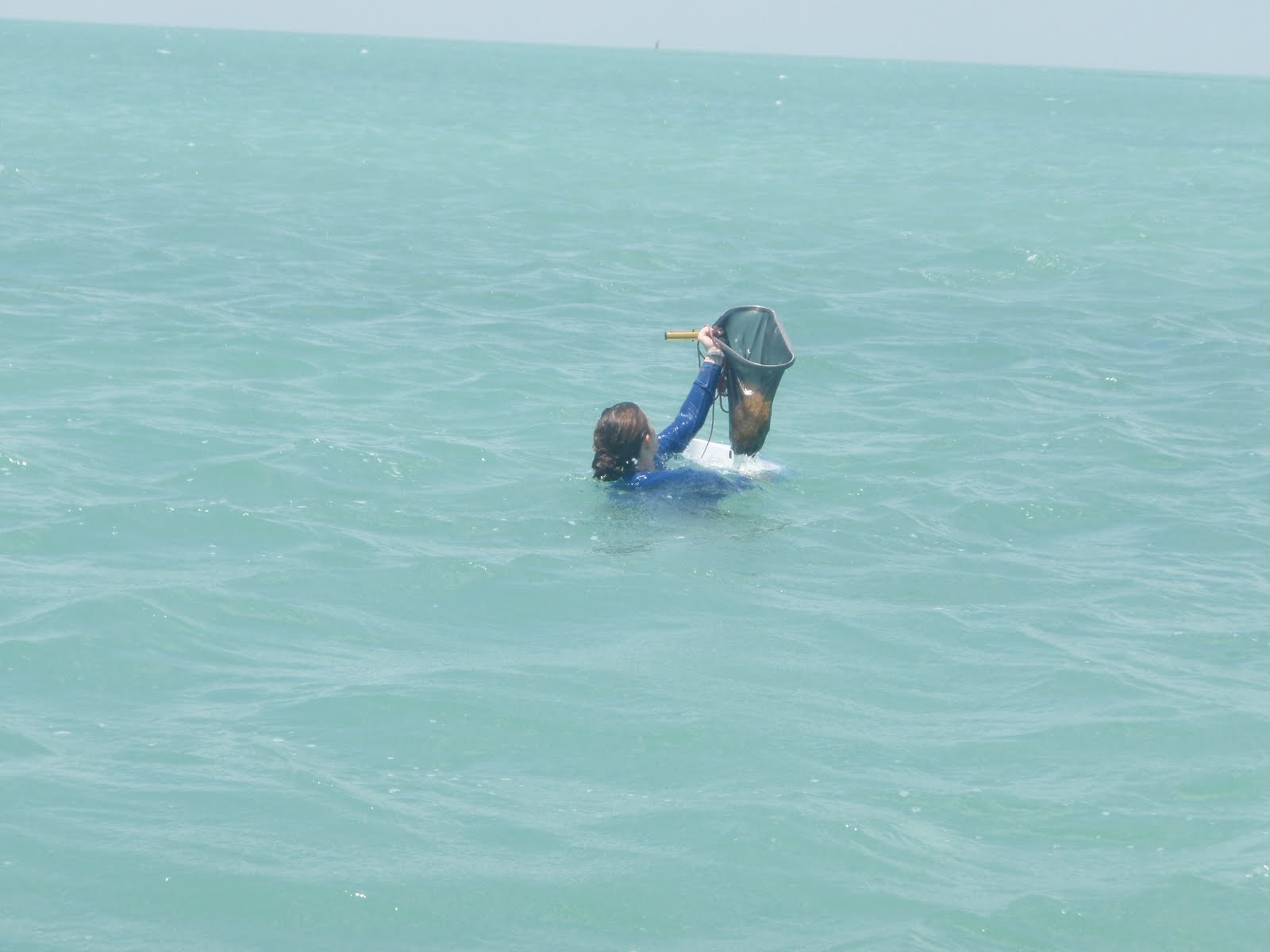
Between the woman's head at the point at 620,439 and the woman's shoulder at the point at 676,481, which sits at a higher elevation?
the woman's head at the point at 620,439

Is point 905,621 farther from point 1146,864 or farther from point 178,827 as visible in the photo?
point 178,827

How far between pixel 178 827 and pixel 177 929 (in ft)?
2.00

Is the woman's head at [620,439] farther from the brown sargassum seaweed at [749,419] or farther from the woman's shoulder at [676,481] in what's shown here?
the brown sargassum seaweed at [749,419]

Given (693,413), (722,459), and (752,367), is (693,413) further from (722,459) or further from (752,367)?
(722,459)

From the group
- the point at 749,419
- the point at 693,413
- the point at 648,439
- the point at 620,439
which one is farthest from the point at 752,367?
the point at 620,439

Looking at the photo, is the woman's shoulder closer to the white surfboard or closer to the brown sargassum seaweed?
the brown sargassum seaweed

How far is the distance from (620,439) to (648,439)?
0.69ft

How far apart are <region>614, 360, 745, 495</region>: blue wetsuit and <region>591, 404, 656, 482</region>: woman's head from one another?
112mm

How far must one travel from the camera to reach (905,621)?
26.5 ft

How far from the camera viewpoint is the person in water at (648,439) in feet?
30.2

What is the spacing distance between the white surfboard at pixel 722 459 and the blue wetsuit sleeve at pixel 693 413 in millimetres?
221

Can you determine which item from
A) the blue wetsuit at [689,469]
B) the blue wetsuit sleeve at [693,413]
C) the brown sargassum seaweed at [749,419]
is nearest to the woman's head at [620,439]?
the blue wetsuit at [689,469]

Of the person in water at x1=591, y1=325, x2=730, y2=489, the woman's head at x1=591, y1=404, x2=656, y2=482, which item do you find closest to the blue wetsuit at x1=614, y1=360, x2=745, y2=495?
the person in water at x1=591, y1=325, x2=730, y2=489

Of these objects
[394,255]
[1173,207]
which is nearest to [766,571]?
[394,255]
